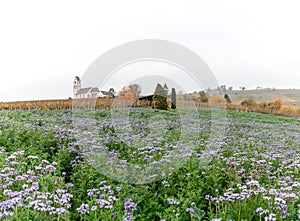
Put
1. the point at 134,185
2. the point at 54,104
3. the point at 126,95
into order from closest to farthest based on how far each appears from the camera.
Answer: the point at 134,185, the point at 54,104, the point at 126,95

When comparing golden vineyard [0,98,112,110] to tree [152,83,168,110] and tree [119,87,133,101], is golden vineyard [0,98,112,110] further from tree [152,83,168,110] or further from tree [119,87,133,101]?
tree [152,83,168,110]

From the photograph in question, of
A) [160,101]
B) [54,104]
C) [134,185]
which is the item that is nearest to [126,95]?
[160,101]

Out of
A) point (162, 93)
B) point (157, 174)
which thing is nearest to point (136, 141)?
point (157, 174)

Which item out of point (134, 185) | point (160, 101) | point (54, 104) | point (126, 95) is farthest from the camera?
point (126, 95)

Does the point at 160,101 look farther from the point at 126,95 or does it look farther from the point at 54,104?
the point at 54,104

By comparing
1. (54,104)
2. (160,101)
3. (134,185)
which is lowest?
(134,185)

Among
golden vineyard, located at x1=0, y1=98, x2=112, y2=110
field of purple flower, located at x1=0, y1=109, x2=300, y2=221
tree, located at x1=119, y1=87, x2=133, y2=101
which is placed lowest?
field of purple flower, located at x1=0, y1=109, x2=300, y2=221

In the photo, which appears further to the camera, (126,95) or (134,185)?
(126,95)

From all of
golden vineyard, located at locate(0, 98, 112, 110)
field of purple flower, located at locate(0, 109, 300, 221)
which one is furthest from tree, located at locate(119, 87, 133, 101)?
field of purple flower, located at locate(0, 109, 300, 221)

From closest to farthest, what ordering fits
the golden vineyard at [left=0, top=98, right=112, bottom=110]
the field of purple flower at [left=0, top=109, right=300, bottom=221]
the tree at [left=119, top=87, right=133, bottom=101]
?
the field of purple flower at [left=0, top=109, right=300, bottom=221] < the golden vineyard at [left=0, top=98, right=112, bottom=110] < the tree at [left=119, top=87, right=133, bottom=101]

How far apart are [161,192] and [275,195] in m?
1.95

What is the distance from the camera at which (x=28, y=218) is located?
11.5 feet

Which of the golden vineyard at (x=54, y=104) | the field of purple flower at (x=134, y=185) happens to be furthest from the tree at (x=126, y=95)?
the field of purple flower at (x=134, y=185)

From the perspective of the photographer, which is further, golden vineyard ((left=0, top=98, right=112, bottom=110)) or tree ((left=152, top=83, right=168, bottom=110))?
tree ((left=152, top=83, right=168, bottom=110))
